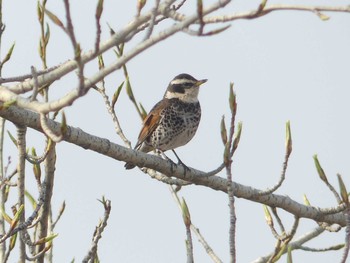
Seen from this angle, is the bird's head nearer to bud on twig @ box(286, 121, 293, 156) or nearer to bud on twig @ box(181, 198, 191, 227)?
bud on twig @ box(286, 121, 293, 156)

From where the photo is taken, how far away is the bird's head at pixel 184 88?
31.8ft

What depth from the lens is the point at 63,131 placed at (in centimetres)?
367

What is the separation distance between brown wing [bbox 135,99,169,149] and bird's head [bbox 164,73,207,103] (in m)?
0.19

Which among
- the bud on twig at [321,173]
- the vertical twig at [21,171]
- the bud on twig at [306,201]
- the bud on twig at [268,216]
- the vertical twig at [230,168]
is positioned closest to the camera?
the vertical twig at [230,168]

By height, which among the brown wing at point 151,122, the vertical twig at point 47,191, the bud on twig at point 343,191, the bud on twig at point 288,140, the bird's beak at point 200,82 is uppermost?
the bird's beak at point 200,82

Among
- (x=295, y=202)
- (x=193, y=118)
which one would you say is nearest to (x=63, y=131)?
(x=295, y=202)

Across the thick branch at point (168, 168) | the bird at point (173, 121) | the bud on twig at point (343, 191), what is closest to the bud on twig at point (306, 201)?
the thick branch at point (168, 168)

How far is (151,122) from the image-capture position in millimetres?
9289

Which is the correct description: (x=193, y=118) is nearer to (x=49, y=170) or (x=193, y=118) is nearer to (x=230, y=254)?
(x=49, y=170)

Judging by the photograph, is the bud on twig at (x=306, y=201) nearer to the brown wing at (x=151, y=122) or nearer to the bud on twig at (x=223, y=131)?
the bud on twig at (x=223, y=131)

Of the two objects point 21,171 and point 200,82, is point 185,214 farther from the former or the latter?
point 200,82

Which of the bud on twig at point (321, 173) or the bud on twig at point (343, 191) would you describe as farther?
the bud on twig at point (321, 173)

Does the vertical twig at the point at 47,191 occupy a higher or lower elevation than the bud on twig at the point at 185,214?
higher

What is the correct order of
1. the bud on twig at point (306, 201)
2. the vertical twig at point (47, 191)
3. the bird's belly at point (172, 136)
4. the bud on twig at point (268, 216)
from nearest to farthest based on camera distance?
the bud on twig at point (268, 216)
the vertical twig at point (47, 191)
the bud on twig at point (306, 201)
the bird's belly at point (172, 136)
